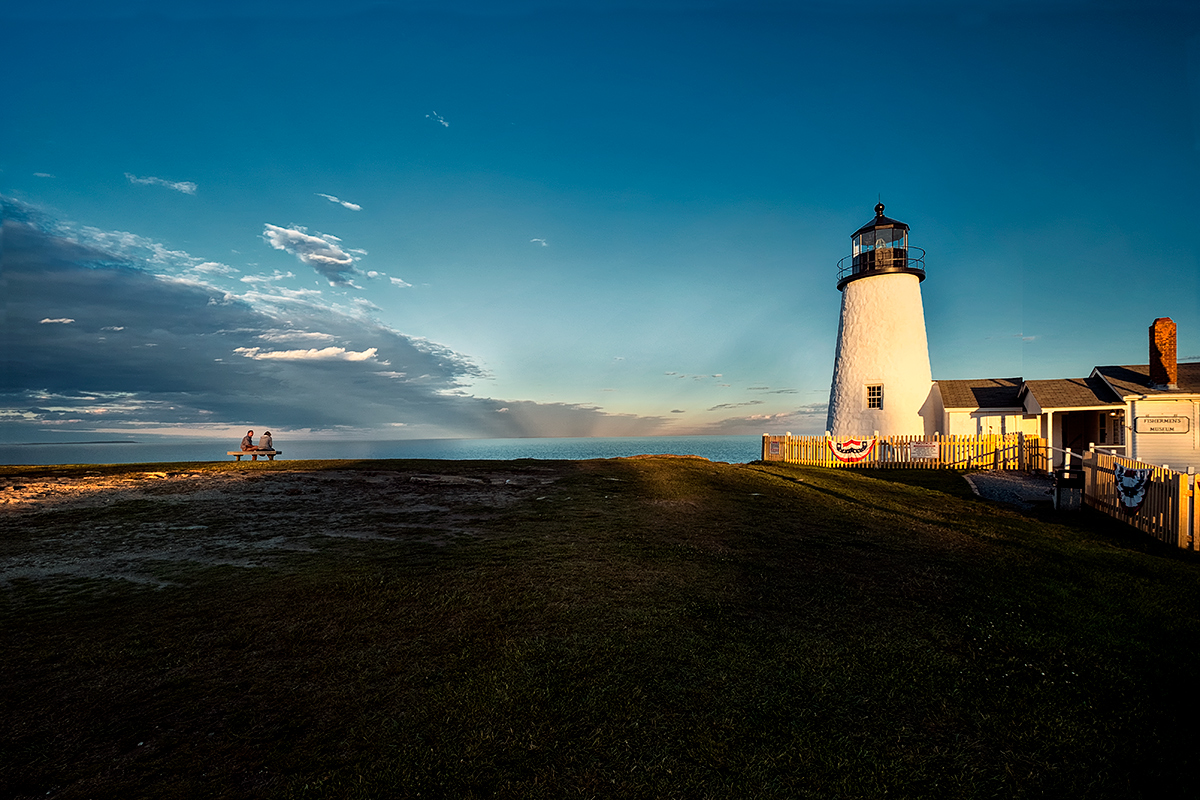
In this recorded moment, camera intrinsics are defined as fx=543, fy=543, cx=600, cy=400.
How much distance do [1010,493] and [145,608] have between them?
20807 mm

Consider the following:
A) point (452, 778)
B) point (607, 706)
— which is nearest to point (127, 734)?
point (452, 778)

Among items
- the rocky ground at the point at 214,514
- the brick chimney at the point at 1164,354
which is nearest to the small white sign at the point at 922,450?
the brick chimney at the point at 1164,354

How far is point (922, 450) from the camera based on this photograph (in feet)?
83.3

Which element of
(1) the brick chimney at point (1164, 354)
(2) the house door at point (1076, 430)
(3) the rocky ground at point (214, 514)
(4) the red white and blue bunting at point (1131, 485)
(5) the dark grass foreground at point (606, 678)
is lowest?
(5) the dark grass foreground at point (606, 678)

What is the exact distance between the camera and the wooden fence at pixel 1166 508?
9625mm

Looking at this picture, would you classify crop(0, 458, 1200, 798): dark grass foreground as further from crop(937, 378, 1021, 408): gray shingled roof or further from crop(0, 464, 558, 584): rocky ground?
crop(937, 378, 1021, 408): gray shingled roof

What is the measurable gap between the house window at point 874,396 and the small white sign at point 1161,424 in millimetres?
9821

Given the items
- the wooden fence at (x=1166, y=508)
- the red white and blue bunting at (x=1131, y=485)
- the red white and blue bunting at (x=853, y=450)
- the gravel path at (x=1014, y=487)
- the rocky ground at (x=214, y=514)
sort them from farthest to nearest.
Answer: the red white and blue bunting at (x=853, y=450) → the gravel path at (x=1014, y=487) → the red white and blue bunting at (x=1131, y=485) → the wooden fence at (x=1166, y=508) → the rocky ground at (x=214, y=514)

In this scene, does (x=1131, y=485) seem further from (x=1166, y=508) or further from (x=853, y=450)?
(x=853, y=450)

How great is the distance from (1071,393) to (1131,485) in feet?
59.4

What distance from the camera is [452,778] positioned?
327cm

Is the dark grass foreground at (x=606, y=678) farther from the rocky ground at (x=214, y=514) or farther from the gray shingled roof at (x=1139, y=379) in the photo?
the gray shingled roof at (x=1139, y=379)

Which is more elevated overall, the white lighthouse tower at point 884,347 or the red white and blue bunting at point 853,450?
the white lighthouse tower at point 884,347

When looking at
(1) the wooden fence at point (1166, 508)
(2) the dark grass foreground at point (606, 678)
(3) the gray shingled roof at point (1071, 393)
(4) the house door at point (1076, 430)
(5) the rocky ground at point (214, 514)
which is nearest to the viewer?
(2) the dark grass foreground at point (606, 678)
